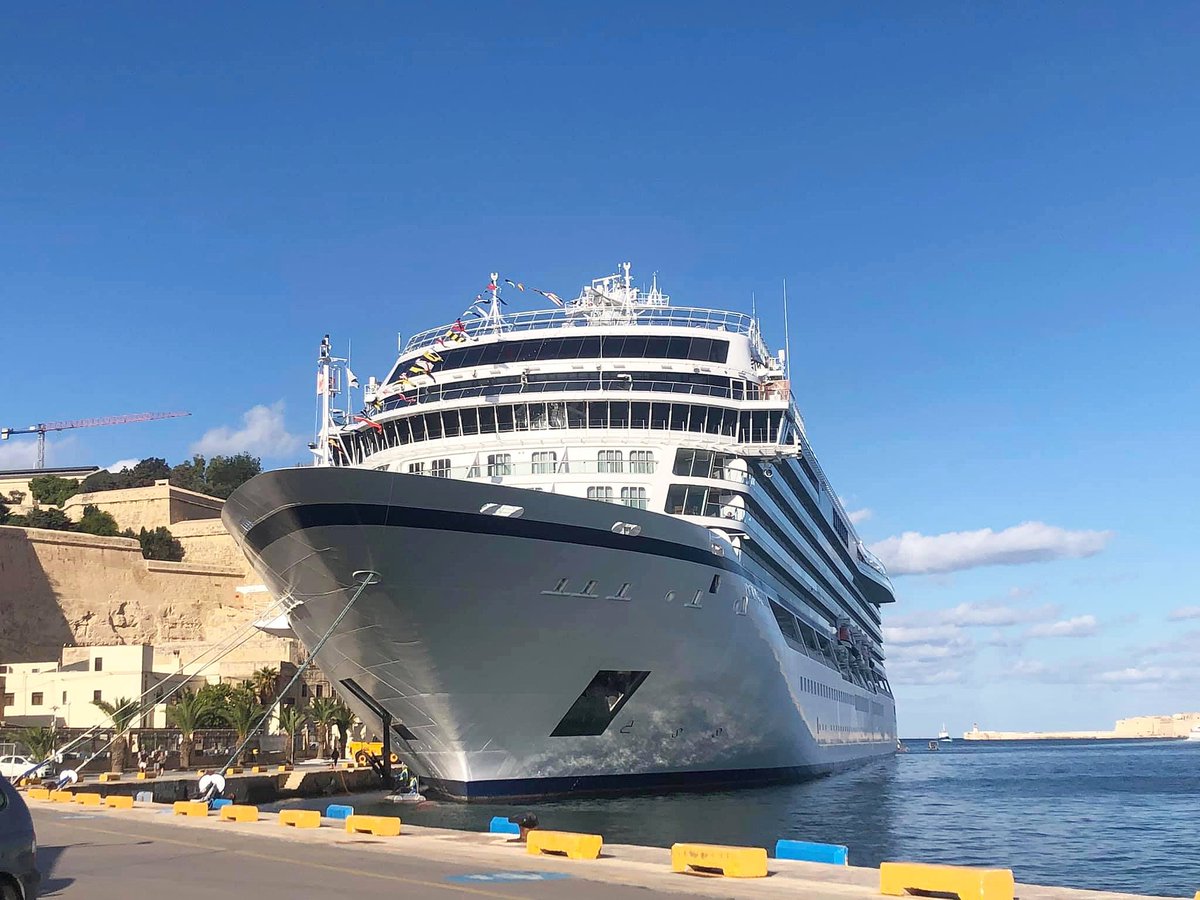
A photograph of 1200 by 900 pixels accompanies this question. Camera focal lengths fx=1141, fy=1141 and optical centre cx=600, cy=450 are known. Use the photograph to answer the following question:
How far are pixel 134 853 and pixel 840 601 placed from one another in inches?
1619

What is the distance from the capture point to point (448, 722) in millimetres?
24875

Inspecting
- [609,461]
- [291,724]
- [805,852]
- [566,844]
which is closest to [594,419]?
[609,461]

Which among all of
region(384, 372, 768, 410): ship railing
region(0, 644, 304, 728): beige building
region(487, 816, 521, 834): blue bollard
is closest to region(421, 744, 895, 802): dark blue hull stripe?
region(487, 816, 521, 834): blue bollard

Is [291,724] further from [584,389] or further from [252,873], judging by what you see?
[252,873]

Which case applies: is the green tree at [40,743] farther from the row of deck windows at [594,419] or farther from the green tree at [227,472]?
the green tree at [227,472]

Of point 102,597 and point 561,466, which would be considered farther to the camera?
point 102,597

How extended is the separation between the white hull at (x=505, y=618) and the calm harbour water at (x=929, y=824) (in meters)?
1.44

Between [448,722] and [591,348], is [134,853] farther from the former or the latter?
[591,348]

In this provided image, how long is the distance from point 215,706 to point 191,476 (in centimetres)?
8276

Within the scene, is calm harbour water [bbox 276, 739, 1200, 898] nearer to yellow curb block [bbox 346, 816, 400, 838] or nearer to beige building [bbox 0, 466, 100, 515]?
yellow curb block [bbox 346, 816, 400, 838]

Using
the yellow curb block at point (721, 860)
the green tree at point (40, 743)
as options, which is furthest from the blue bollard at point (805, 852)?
the green tree at point (40, 743)

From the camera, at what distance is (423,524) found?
2273cm

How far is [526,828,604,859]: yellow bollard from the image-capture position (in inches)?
611

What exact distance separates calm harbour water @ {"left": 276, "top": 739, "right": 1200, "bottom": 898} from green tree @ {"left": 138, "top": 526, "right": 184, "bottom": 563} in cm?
5662
